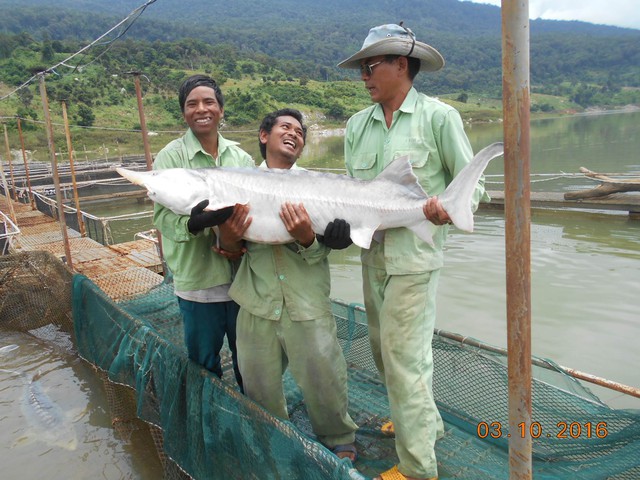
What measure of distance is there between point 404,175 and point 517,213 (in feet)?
3.40

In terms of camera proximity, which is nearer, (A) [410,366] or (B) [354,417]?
(A) [410,366]

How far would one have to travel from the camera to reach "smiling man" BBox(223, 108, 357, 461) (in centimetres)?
273

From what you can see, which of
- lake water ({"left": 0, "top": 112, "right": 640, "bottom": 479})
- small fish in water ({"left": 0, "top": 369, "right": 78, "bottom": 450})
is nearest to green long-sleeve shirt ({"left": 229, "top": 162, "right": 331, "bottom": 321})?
lake water ({"left": 0, "top": 112, "right": 640, "bottom": 479})

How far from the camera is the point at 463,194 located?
2.24 metres

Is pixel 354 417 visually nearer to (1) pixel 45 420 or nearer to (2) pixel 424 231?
(2) pixel 424 231

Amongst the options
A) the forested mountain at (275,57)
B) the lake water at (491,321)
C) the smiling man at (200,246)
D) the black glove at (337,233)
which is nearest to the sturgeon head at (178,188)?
the smiling man at (200,246)

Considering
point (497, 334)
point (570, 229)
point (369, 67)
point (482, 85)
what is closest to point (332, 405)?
point (369, 67)

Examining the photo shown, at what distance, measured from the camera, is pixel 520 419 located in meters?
1.63

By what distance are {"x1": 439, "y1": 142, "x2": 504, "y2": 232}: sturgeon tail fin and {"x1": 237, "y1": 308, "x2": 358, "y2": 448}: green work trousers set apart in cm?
94

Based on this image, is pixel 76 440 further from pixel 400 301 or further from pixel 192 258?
pixel 400 301

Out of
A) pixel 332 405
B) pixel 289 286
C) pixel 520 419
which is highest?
pixel 289 286

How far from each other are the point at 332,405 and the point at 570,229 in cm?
1086

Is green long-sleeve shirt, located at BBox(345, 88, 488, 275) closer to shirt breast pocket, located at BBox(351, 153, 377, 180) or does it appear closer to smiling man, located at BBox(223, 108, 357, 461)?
shirt breast pocket, located at BBox(351, 153, 377, 180)
